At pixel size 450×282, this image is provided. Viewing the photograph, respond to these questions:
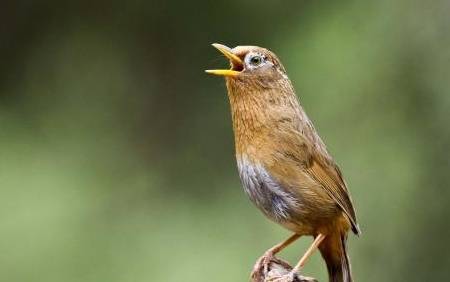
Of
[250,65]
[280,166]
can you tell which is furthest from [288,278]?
[250,65]

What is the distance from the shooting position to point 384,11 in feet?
27.8

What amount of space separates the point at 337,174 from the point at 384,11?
12.7 feet

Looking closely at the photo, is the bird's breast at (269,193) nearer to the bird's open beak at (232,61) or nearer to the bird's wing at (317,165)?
the bird's wing at (317,165)

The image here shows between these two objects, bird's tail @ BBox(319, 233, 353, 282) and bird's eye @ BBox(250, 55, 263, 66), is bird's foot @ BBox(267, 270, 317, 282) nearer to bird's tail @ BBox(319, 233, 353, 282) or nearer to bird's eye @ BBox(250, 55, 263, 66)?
bird's tail @ BBox(319, 233, 353, 282)

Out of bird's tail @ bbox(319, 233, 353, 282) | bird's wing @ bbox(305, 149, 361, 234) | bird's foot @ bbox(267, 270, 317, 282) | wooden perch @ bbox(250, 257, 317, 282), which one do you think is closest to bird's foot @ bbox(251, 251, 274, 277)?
wooden perch @ bbox(250, 257, 317, 282)

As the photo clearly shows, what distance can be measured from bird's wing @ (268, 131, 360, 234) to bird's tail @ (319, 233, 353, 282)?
0.10m

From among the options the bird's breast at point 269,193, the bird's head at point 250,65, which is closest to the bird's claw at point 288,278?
the bird's breast at point 269,193

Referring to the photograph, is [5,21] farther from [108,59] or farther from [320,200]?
[320,200]

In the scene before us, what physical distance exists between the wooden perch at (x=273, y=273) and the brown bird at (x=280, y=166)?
39 mm

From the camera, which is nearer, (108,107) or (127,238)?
(127,238)

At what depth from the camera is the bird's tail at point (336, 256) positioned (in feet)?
15.6

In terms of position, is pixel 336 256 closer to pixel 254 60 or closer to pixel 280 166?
pixel 280 166

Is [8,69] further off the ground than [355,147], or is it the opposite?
[8,69]

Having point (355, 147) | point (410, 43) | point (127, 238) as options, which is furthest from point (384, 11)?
point (127, 238)
